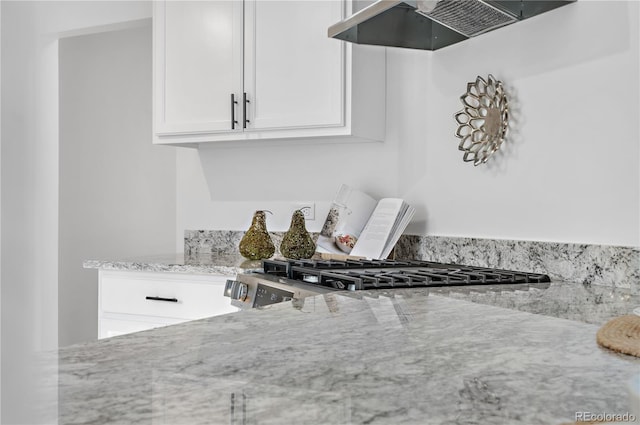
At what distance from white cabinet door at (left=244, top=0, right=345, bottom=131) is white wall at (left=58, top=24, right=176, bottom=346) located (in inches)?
59.9

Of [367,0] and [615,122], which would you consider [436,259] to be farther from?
[367,0]

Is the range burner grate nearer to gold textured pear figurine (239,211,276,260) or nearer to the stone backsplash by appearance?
the stone backsplash

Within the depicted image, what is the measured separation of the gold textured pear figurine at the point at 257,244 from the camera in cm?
264

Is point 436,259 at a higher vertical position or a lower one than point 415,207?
lower

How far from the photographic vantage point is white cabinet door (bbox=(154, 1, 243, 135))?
272 cm

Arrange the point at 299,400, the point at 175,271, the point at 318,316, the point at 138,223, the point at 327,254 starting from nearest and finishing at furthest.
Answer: the point at 299,400, the point at 318,316, the point at 175,271, the point at 327,254, the point at 138,223

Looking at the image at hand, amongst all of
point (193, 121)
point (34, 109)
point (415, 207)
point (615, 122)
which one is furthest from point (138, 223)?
point (615, 122)

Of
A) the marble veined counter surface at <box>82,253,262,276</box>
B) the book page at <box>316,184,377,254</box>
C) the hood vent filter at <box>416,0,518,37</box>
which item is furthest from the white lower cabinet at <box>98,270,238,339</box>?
the hood vent filter at <box>416,0,518,37</box>

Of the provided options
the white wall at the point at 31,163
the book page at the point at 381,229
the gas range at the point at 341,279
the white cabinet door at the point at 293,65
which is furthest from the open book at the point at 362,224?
the white wall at the point at 31,163

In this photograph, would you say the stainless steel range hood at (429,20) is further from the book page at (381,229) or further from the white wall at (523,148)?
the book page at (381,229)

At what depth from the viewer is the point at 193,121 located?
2805mm

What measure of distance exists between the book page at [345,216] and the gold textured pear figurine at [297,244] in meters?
0.09

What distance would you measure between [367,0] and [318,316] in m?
1.86

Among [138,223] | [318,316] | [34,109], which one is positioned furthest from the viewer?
[138,223]
